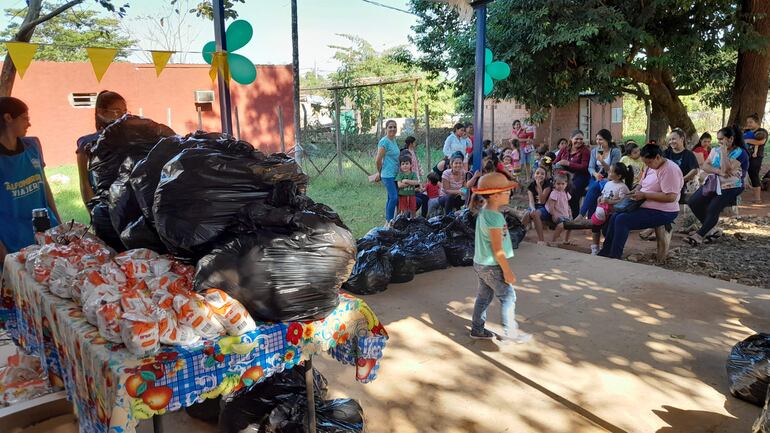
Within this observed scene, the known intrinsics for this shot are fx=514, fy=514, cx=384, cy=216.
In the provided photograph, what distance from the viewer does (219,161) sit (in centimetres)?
206

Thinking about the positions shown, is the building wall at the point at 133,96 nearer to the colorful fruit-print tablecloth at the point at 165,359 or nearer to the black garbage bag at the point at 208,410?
the black garbage bag at the point at 208,410

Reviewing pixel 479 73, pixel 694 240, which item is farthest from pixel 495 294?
pixel 694 240

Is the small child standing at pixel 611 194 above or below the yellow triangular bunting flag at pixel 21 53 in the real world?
below

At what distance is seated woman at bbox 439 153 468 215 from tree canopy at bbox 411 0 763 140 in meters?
3.28

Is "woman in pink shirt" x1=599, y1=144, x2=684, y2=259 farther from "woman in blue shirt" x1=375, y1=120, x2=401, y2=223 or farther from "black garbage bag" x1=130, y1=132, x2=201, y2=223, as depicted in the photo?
"black garbage bag" x1=130, y1=132, x2=201, y2=223

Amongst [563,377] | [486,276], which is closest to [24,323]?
[486,276]

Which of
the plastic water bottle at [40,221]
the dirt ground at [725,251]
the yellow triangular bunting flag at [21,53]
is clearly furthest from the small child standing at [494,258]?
the yellow triangular bunting flag at [21,53]

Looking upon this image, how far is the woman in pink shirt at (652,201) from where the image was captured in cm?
584

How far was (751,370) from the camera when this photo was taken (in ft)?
9.47

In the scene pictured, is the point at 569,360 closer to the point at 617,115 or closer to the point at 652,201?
the point at 652,201

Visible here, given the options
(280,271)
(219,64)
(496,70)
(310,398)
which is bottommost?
(310,398)

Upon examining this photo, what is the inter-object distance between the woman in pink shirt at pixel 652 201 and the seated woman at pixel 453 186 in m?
2.27

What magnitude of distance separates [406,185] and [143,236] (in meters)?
5.69

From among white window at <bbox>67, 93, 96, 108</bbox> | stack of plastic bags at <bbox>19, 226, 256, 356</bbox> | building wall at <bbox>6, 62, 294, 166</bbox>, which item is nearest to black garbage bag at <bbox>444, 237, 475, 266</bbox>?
stack of plastic bags at <bbox>19, 226, 256, 356</bbox>
